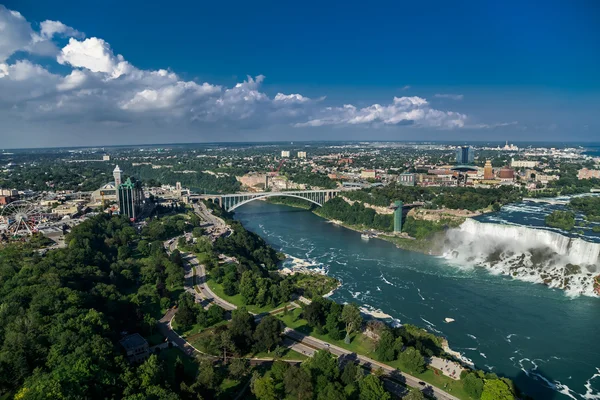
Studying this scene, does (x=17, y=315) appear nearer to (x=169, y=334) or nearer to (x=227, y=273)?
(x=169, y=334)

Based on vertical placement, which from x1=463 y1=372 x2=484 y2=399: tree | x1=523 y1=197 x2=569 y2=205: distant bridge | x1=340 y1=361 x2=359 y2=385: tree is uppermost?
x1=523 y1=197 x2=569 y2=205: distant bridge

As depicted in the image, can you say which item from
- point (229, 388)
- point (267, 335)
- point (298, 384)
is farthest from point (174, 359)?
point (298, 384)

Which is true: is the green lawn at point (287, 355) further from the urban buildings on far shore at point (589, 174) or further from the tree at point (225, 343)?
the urban buildings on far shore at point (589, 174)

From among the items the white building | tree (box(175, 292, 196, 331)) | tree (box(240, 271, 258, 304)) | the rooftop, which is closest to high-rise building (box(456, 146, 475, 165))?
the white building

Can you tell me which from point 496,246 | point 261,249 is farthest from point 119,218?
point 496,246

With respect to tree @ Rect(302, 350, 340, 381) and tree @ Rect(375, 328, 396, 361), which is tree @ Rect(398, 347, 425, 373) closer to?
tree @ Rect(375, 328, 396, 361)
